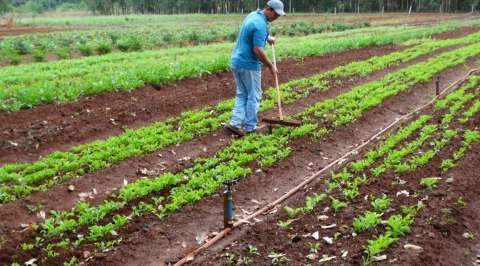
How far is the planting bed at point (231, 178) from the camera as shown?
19.2ft

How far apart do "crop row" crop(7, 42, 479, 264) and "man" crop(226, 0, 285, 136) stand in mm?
462

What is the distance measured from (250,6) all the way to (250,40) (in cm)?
9397

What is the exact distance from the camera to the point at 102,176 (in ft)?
26.5

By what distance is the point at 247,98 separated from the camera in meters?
Result: 10.1

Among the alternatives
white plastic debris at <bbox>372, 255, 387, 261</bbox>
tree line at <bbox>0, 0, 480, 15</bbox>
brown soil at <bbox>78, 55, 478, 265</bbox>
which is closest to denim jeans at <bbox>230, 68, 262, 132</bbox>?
brown soil at <bbox>78, 55, 478, 265</bbox>

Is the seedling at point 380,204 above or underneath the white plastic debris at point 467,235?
above

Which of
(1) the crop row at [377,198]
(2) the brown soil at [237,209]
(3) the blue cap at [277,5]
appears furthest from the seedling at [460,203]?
(3) the blue cap at [277,5]

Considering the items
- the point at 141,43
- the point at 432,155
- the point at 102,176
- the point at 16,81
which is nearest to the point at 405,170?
the point at 432,155

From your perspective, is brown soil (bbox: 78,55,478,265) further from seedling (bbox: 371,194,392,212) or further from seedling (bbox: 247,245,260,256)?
seedling (bbox: 371,194,392,212)

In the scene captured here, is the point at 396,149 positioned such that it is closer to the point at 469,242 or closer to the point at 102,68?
the point at 469,242

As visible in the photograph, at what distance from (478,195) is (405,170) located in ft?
3.86

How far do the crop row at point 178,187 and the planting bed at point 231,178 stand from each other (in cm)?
2

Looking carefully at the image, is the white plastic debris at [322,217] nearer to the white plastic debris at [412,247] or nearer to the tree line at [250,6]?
the white plastic debris at [412,247]

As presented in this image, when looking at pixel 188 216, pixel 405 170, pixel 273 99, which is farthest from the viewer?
pixel 273 99
